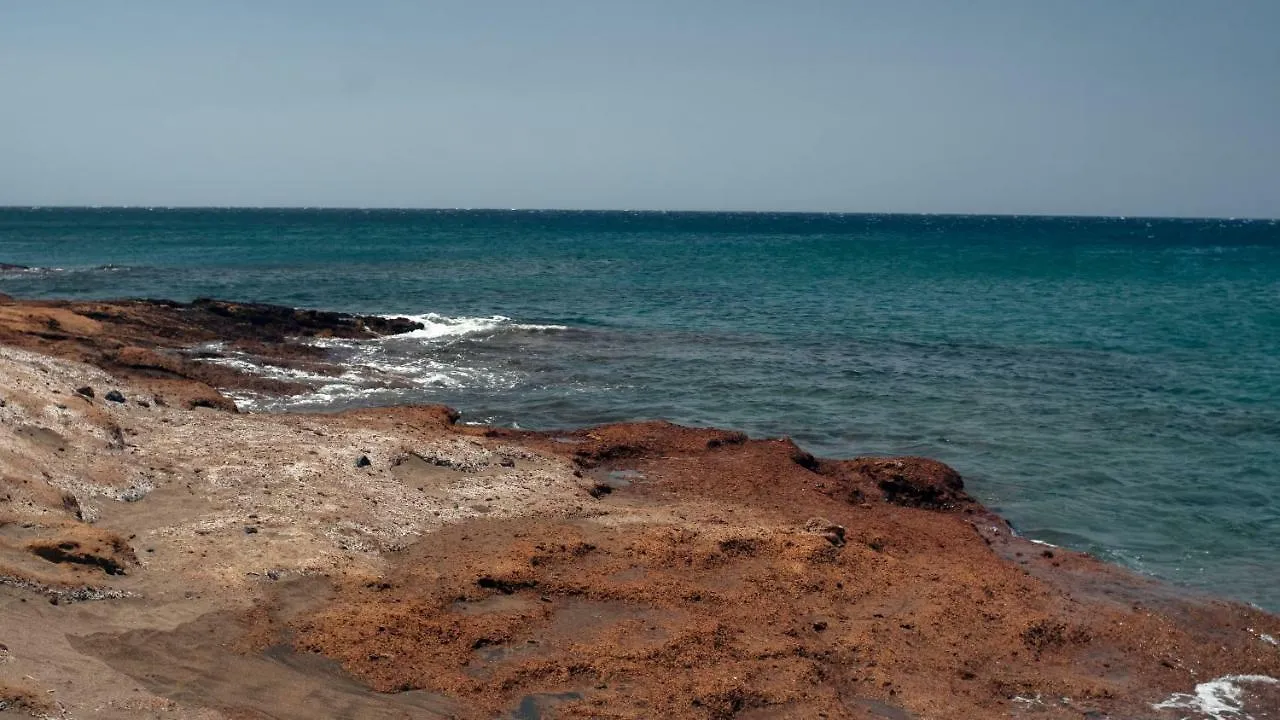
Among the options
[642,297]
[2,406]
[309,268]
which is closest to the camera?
[2,406]

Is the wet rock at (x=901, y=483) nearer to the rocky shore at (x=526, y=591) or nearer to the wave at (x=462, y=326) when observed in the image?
the rocky shore at (x=526, y=591)

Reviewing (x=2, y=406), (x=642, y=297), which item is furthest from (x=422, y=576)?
(x=642, y=297)

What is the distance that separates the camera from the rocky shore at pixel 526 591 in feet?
30.3

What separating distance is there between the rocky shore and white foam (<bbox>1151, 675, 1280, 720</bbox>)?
35 mm

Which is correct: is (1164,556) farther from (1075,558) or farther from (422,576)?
(422,576)

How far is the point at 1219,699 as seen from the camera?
1036 centimetres

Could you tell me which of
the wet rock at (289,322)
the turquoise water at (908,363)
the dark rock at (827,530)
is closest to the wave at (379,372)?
the turquoise water at (908,363)

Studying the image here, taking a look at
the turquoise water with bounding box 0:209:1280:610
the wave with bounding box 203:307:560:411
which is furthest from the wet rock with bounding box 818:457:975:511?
the wave with bounding box 203:307:560:411

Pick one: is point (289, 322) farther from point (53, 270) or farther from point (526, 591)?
point (53, 270)

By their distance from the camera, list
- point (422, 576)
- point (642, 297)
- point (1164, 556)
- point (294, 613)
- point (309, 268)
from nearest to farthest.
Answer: point (294, 613)
point (422, 576)
point (1164, 556)
point (642, 297)
point (309, 268)

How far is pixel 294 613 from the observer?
1029 cm

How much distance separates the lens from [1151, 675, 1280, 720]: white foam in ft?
33.1

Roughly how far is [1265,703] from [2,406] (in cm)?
1521

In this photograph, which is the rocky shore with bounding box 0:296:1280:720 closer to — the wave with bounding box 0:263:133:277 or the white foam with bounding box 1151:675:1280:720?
the white foam with bounding box 1151:675:1280:720
